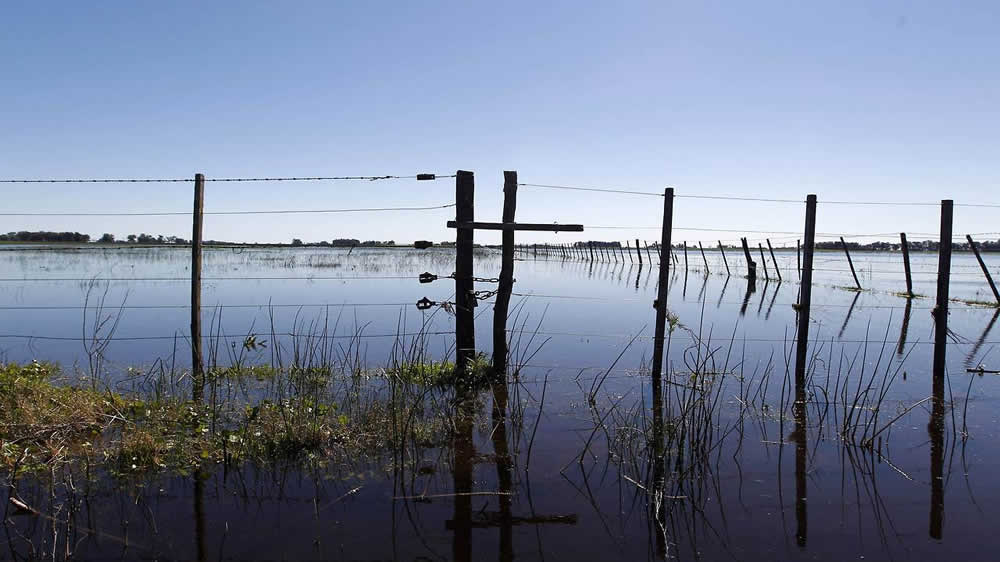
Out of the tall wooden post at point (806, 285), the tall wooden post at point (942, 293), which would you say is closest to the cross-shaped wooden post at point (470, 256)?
the tall wooden post at point (806, 285)

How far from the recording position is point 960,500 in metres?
4.29

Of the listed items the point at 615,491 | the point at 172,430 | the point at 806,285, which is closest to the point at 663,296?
the point at 806,285

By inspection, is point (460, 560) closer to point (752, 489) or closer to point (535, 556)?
point (535, 556)

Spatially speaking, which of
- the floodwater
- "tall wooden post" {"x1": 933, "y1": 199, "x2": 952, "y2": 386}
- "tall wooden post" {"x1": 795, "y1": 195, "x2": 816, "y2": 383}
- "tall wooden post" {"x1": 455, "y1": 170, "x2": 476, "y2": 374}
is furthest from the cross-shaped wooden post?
"tall wooden post" {"x1": 933, "y1": 199, "x2": 952, "y2": 386}

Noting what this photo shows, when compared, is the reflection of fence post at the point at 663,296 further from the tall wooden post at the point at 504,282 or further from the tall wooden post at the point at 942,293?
the tall wooden post at the point at 942,293

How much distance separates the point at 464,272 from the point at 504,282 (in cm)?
51

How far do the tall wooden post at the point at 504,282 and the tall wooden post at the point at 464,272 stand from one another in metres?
0.31

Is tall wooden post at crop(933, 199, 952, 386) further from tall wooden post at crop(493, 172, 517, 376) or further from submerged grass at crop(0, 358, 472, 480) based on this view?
submerged grass at crop(0, 358, 472, 480)

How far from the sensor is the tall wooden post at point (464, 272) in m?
7.20

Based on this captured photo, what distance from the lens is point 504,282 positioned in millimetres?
7297

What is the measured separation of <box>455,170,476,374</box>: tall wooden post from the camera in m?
7.20

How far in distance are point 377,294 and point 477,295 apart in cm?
1219

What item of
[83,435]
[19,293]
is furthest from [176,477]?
[19,293]

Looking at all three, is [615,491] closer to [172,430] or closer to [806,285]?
[172,430]
